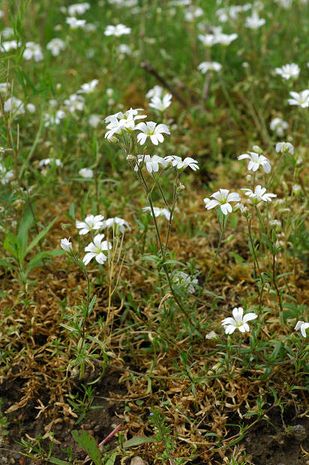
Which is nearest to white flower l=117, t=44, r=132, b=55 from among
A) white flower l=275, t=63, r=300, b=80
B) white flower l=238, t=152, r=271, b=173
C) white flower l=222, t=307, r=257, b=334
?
white flower l=275, t=63, r=300, b=80

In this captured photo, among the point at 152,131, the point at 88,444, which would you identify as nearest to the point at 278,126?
the point at 152,131

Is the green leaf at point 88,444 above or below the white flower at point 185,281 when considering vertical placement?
below

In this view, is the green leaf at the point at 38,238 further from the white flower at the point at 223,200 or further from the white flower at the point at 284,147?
the white flower at the point at 284,147

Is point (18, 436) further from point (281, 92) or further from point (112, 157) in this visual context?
point (281, 92)

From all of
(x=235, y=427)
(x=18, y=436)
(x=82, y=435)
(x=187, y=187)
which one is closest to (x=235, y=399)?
(x=235, y=427)

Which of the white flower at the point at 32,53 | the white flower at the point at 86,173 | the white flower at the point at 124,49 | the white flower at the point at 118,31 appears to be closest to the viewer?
the white flower at the point at 86,173

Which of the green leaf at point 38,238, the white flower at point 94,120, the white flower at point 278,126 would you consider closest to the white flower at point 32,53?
the white flower at point 94,120

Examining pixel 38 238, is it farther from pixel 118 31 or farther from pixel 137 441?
pixel 118 31
